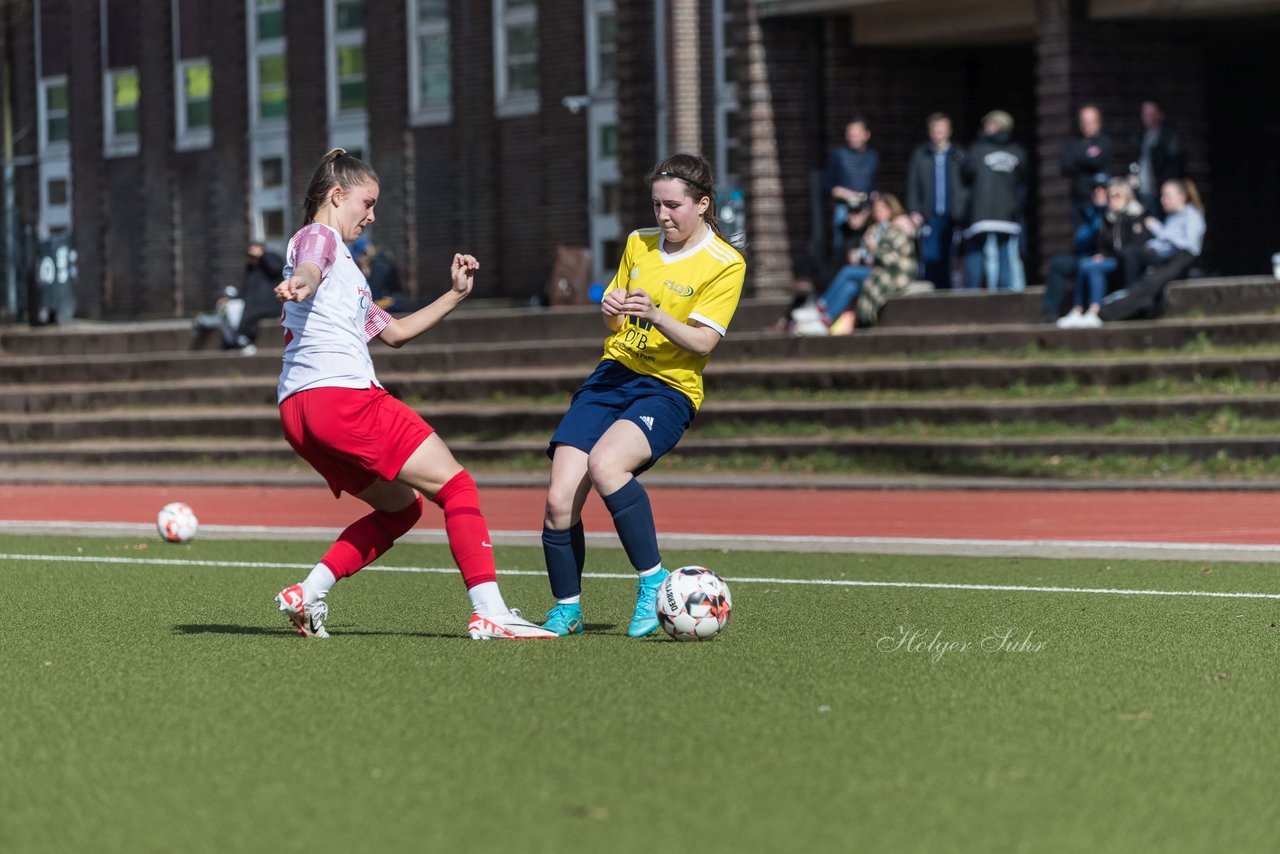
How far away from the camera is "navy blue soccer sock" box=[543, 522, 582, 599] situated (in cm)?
859

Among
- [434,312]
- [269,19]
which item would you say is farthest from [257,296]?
[434,312]

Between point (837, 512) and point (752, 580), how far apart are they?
5068 millimetres

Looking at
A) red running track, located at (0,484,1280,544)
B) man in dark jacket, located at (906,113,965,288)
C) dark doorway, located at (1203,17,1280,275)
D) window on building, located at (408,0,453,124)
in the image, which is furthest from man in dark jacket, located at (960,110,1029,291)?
window on building, located at (408,0,453,124)

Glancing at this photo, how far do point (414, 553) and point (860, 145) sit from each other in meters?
11.2

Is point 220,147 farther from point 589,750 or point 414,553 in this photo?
point 589,750

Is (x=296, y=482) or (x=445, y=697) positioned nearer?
(x=445, y=697)

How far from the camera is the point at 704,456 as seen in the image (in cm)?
2092

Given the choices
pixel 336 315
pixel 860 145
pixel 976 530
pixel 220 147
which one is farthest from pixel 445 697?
pixel 220 147

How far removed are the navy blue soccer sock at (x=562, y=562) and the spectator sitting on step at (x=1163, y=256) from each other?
1277 centimetres

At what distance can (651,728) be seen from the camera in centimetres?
645

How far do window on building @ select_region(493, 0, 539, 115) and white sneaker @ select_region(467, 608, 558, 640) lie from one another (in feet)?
92.9

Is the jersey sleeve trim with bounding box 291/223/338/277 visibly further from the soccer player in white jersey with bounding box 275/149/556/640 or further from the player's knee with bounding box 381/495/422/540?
the player's knee with bounding box 381/495/422/540

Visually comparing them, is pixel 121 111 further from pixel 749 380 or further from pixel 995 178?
pixel 995 178

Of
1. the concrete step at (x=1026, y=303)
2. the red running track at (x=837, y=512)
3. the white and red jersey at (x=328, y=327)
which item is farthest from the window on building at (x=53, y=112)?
the white and red jersey at (x=328, y=327)
